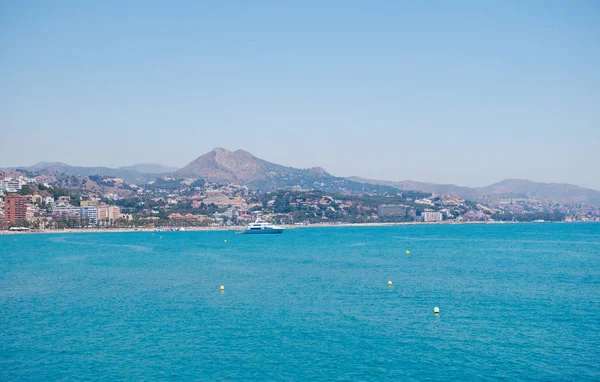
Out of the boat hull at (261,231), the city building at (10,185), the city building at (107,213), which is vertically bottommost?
the boat hull at (261,231)

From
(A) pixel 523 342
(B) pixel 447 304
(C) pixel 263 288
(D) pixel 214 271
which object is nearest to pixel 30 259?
(D) pixel 214 271

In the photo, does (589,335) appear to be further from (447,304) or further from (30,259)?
(30,259)

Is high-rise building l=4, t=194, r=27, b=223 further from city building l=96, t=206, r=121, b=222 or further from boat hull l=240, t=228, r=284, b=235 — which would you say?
boat hull l=240, t=228, r=284, b=235

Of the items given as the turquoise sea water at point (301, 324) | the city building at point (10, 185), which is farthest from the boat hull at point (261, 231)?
the city building at point (10, 185)

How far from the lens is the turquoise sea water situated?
21375 mm

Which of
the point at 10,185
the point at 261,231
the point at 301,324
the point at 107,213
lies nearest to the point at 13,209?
the point at 107,213

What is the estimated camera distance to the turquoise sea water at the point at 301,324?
2138 cm

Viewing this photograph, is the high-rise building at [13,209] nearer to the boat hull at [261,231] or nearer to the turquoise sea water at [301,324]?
the boat hull at [261,231]

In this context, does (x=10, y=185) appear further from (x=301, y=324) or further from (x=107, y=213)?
(x=301, y=324)

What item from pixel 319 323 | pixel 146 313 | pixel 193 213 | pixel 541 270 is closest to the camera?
pixel 319 323

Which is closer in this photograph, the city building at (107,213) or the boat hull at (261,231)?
the boat hull at (261,231)

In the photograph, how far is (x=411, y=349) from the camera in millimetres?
23547

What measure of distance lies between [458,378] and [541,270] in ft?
105

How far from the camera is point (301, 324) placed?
2773 cm
